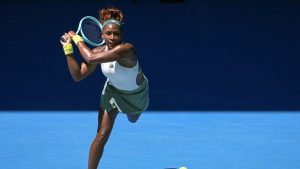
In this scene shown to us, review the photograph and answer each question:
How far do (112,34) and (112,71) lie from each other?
0.88 feet

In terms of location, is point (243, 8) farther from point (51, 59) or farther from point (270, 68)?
point (51, 59)

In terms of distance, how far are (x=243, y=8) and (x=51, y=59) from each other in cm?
436

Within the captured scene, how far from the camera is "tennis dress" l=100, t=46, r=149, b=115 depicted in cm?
465

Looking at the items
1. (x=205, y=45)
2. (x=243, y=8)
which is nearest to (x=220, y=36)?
(x=205, y=45)

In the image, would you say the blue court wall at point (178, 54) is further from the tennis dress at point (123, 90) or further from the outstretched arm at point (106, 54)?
the outstretched arm at point (106, 54)
